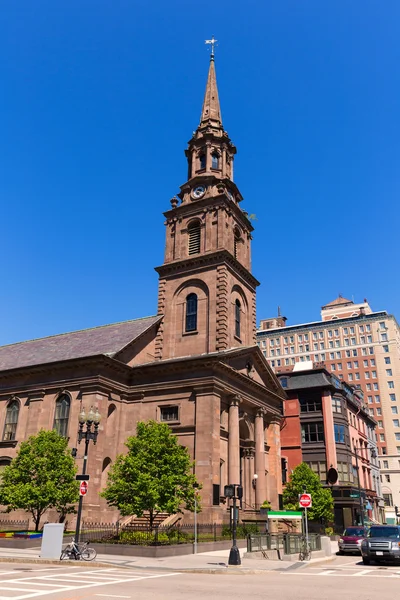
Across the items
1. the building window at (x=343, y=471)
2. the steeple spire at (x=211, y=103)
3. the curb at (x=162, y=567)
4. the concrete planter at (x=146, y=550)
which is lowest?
the curb at (x=162, y=567)

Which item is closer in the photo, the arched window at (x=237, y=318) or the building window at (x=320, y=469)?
the arched window at (x=237, y=318)

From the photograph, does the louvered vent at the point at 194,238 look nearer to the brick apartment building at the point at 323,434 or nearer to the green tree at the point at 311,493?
the brick apartment building at the point at 323,434

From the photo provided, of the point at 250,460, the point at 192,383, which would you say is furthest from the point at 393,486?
the point at 192,383

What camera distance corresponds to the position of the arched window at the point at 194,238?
45.6m

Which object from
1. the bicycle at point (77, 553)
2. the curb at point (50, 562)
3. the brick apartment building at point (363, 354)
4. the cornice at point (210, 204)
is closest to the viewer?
the curb at point (50, 562)

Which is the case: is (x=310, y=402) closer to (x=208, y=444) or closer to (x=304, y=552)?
(x=208, y=444)

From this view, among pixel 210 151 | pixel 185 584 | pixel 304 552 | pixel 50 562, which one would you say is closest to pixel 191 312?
pixel 210 151

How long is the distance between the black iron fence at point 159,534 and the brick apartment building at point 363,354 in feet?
214

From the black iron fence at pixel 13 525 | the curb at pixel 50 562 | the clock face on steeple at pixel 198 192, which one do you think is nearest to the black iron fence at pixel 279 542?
the curb at pixel 50 562

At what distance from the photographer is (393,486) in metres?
93.2

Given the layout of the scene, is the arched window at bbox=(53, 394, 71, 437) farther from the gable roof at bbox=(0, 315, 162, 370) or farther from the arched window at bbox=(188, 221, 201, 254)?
the arched window at bbox=(188, 221, 201, 254)

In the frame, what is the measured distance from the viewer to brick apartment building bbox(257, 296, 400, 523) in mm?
97688

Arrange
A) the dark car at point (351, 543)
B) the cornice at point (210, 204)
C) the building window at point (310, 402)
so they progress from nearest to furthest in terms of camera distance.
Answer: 1. the dark car at point (351, 543)
2. the cornice at point (210, 204)
3. the building window at point (310, 402)

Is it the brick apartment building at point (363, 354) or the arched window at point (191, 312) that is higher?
the brick apartment building at point (363, 354)
